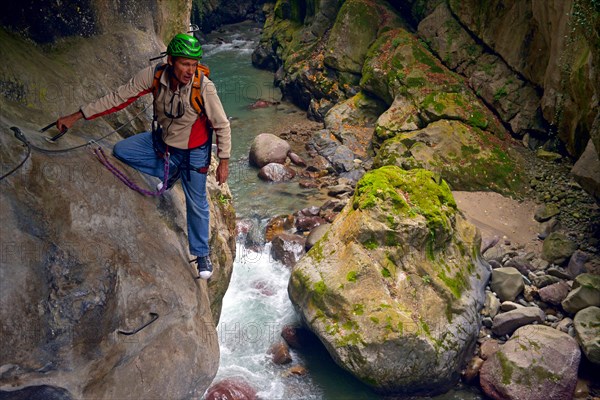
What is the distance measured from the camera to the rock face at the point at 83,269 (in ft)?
16.0

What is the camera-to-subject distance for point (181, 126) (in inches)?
233

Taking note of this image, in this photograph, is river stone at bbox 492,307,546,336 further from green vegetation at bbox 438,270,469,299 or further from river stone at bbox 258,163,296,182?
river stone at bbox 258,163,296,182

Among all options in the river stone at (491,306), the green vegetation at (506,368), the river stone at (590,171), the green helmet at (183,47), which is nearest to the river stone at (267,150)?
the river stone at (491,306)

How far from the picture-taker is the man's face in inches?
213

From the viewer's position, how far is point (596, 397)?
898 centimetres

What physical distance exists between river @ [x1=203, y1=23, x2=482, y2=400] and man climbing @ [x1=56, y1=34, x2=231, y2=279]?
3767 mm

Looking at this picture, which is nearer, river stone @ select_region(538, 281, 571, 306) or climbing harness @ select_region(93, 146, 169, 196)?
climbing harness @ select_region(93, 146, 169, 196)

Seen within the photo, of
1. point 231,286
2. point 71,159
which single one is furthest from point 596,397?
point 71,159

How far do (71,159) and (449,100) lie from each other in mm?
13484

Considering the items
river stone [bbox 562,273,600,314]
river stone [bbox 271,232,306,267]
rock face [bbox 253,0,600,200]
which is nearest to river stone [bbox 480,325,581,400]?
river stone [bbox 562,273,600,314]

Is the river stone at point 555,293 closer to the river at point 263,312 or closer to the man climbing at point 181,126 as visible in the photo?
the river at point 263,312

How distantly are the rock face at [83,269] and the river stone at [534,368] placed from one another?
515 centimetres

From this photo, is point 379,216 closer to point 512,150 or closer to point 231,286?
point 231,286

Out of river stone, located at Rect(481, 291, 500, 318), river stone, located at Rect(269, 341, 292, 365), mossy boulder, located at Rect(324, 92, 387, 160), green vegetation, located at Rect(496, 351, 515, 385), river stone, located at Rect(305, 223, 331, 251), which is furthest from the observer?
mossy boulder, located at Rect(324, 92, 387, 160)
